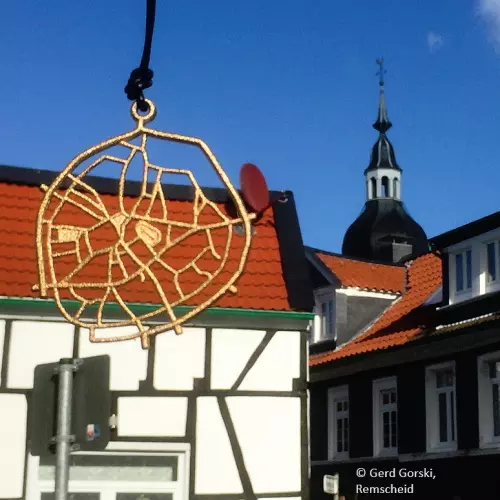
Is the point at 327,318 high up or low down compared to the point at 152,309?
up

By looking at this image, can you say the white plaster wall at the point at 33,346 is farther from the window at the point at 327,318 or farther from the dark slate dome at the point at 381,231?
the dark slate dome at the point at 381,231

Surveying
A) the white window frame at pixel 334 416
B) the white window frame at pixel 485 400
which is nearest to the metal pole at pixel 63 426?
the white window frame at pixel 485 400

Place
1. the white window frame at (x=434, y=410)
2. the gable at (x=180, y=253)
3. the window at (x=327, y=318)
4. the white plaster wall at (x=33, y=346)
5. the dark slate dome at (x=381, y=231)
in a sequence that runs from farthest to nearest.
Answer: the dark slate dome at (x=381, y=231) < the window at (x=327, y=318) < the white window frame at (x=434, y=410) < the gable at (x=180, y=253) < the white plaster wall at (x=33, y=346)

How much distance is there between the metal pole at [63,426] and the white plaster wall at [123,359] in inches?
214

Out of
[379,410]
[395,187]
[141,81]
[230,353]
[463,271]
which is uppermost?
[395,187]

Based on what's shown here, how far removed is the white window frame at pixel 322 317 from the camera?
22.4 metres

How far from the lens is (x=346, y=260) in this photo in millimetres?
23812

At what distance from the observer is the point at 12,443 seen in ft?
33.0

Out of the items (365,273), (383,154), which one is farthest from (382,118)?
(365,273)

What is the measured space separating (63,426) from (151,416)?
18.3 feet

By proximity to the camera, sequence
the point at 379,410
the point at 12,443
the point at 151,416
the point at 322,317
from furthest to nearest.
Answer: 1. the point at 322,317
2. the point at 379,410
3. the point at 151,416
4. the point at 12,443

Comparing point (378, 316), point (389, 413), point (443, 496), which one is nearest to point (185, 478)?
point (443, 496)

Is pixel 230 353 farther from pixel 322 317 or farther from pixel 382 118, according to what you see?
pixel 382 118

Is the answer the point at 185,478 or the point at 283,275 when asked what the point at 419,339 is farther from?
the point at 185,478
